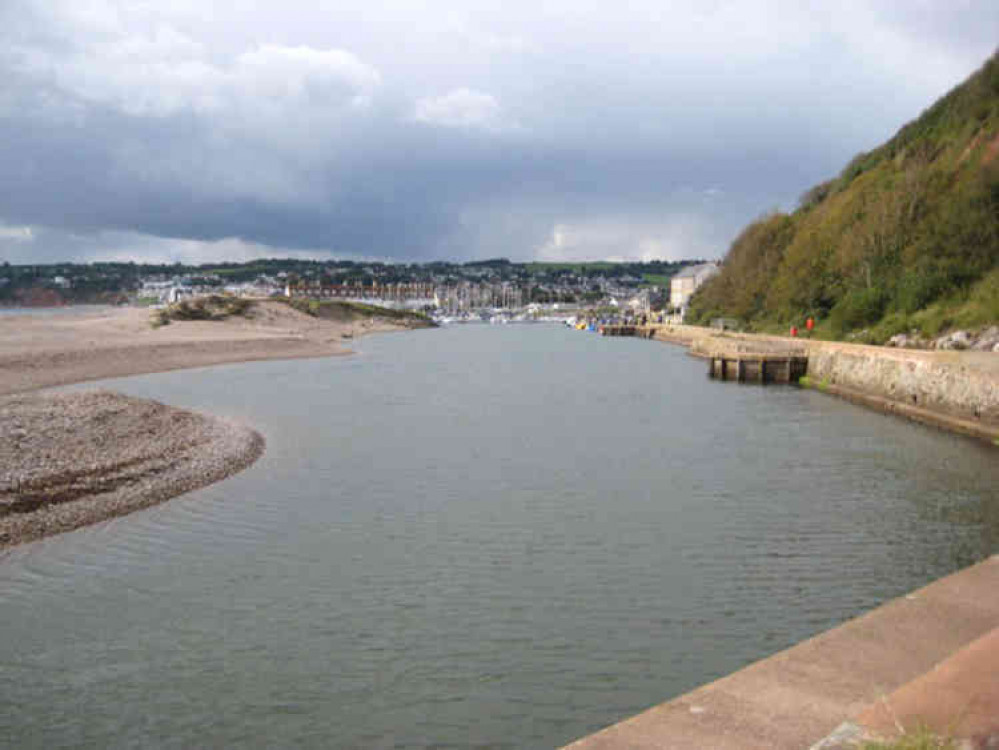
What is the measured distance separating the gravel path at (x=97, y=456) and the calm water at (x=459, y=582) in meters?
0.68

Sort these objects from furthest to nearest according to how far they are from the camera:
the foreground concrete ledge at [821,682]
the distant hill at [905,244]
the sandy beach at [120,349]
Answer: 1. the distant hill at [905,244]
2. the sandy beach at [120,349]
3. the foreground concrete ledge at [821,682]

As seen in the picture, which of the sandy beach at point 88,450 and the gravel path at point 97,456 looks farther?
the sandy beach at point 88,450

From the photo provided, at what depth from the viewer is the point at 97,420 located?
21.7 m

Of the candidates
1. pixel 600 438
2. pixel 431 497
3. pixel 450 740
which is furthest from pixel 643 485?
pixel 450 740

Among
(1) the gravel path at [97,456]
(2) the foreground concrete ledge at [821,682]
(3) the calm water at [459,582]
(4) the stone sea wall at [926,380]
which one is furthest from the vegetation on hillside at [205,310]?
(2) the foreground concrete ledge at [821,682]

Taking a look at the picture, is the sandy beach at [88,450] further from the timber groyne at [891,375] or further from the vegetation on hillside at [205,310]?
the vegetation on hillside at [205,310]

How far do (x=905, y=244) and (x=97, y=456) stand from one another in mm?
47007

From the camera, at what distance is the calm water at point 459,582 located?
8055mm

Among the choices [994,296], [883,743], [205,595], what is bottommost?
[205,595]

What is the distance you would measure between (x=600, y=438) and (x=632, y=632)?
46.3 feet

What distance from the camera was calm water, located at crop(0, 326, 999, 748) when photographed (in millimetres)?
8055

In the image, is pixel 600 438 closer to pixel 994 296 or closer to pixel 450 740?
pixel 450 740

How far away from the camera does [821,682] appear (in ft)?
21.2

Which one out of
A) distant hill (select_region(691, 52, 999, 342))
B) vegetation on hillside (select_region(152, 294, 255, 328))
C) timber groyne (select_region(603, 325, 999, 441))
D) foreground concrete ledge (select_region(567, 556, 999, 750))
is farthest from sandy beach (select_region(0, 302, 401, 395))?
distant hill (select_region(691, 52, 999, 342))
